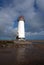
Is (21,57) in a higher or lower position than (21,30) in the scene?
lower

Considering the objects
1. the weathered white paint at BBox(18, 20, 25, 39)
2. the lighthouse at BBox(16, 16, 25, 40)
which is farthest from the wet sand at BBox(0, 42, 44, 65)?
the weathered white paint at BBox(18, 20, 25, 39)

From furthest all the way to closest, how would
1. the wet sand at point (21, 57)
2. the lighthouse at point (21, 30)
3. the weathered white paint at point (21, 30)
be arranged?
the weathered white paint at point (21, 30) → the lighthouse at point (21, 30) → the wet sand at point (21, 57)

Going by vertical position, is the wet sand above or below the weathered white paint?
below

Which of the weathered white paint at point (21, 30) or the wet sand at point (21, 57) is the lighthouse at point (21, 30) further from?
the wet sand at point (21, 57)

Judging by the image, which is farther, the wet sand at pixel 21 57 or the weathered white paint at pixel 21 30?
the weathered white paint at pixel 21 30

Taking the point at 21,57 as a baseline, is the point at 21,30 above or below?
above

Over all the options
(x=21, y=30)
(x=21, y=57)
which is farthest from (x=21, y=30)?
(x=21, y=57)

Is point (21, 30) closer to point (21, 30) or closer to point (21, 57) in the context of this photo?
point (21, 30)

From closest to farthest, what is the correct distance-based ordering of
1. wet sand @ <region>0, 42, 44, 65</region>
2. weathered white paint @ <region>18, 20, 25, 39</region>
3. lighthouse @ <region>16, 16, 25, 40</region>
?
wet sand @ <region>0, 42, 44, 65</region>, lighthouse @ <region>16, 16, 25, 40</region>, weathered white paint @ <region>18, 20, 25, 39</region>

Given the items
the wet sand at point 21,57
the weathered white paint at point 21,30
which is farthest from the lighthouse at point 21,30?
the wet sand at point 21,57

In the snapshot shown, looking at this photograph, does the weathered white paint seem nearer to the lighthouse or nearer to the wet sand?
the lighthouse

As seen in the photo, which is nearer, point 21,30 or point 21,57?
point 21,57

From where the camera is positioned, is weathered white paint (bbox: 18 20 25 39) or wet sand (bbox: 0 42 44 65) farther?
weathered white paint (bbox: 18 20 25 39)

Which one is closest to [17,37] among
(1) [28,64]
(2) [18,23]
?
(2) [18,23]
